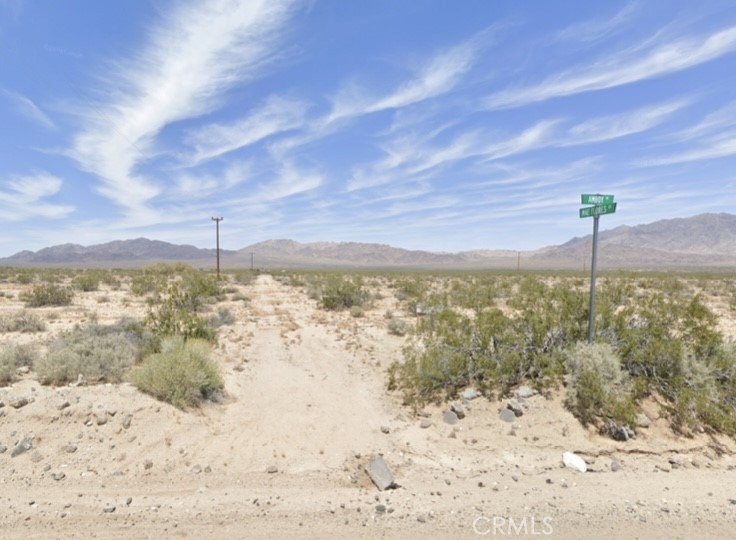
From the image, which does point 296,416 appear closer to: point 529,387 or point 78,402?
point 78,402

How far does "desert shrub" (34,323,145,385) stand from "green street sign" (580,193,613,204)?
833 cm

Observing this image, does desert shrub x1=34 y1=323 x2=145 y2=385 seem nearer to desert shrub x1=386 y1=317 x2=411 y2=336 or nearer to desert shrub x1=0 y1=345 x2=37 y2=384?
desert shrub x1=0 y1=345 x2=37 y2=384

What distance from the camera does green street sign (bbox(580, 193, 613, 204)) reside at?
21.6 feet

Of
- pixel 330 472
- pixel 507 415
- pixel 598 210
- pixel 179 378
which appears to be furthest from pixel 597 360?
pixel 179 378

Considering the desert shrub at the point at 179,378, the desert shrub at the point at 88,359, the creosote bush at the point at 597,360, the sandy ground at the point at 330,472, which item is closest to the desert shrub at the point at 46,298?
the desert shrub at the point at 88,359

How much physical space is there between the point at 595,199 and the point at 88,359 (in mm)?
9020

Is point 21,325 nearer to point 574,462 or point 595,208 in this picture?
point 574,462

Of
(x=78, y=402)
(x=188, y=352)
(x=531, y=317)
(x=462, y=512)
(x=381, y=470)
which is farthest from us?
(x=531, y=317)

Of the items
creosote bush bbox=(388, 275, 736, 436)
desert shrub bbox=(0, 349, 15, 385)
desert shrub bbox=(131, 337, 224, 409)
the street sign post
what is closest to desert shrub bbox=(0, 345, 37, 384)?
desert shrub bbox=(0, 349, 15, 385)

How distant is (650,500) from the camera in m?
4.45

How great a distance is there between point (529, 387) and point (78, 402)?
6846 millimetres

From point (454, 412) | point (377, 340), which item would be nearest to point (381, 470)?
point (454, 412)

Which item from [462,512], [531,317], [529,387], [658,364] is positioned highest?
[531,317]

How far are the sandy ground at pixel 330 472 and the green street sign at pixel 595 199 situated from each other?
3.24 meters
